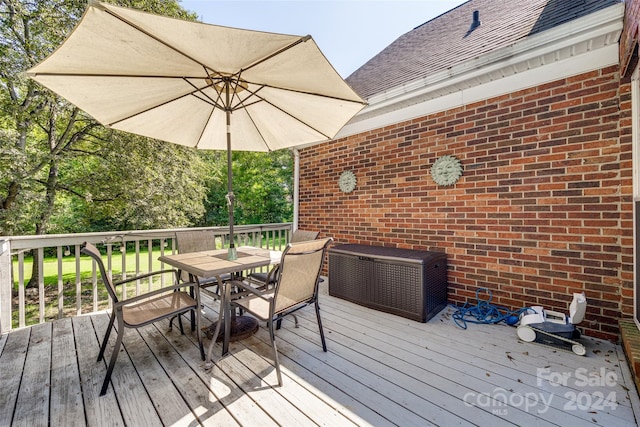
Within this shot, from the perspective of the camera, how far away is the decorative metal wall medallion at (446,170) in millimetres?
3223

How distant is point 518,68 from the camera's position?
2740 mm

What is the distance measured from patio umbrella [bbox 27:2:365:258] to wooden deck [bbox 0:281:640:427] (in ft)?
5.03

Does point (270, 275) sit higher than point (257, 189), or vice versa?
point (257, 189)

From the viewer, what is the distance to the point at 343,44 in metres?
6.76

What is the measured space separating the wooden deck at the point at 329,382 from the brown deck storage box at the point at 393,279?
13.5 inches

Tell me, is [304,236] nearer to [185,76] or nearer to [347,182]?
[347,182]

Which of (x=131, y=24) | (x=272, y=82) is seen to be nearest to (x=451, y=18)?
(x=272, y=82)

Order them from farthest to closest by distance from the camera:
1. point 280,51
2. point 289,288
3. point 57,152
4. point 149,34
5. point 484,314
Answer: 1. point 57,152
2. point 484,314
3. point 289,288
4. point 280,51
5. point 149,34

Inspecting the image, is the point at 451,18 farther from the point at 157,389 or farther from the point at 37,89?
the point at 37,89

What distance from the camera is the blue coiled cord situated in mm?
2801

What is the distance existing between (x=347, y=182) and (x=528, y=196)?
95.1 inches

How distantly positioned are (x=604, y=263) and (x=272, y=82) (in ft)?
11.2

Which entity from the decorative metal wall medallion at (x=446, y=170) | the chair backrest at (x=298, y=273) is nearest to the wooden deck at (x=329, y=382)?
the chair backrest at (x=298, y=273)

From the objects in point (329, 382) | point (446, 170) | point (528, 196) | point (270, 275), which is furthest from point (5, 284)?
point (528, 196)
